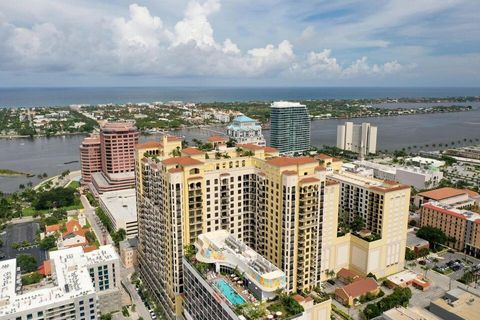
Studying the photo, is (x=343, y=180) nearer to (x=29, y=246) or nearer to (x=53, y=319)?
(x=53, y=319)

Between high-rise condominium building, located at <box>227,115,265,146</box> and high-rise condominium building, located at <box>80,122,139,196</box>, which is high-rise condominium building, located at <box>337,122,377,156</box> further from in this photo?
high-rise condominium building, located at <box>80,122,139,196</box>

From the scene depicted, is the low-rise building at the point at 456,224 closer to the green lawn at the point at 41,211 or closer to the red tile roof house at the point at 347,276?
the red tile roof house at the point at 347,276

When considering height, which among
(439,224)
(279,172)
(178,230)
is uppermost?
(279,172)

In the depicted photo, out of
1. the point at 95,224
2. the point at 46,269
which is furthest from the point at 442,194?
the point at 46,269

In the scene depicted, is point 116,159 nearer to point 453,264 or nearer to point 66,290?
point 66,290

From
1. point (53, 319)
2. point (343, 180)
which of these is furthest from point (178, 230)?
point (343, 180)

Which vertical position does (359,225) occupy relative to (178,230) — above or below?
below
